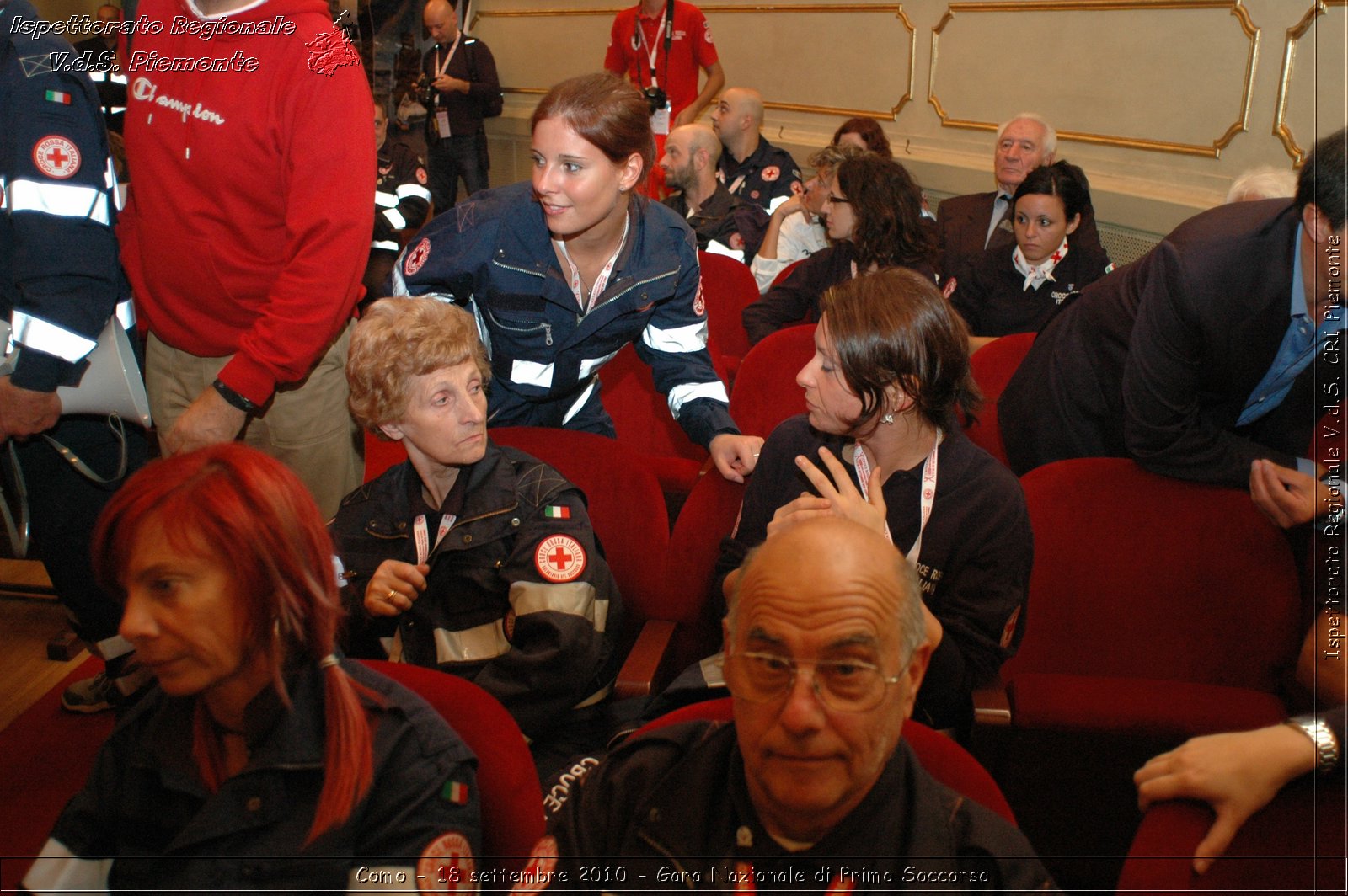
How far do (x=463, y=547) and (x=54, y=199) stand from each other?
111cm

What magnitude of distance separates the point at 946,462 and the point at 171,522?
123cm

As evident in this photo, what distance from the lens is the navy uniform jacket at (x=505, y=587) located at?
165 centimetres

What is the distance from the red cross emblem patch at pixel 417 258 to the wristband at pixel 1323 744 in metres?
1.80

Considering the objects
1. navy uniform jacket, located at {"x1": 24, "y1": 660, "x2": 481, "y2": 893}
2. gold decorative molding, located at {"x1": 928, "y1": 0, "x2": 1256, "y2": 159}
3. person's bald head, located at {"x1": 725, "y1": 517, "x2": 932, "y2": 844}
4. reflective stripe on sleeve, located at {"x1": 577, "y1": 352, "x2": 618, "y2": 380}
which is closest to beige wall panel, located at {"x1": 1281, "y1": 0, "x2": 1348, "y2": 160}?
gold decorative molding, located at {"x1": 928, "y1": 0, "x2": 1256, "y2": 159}

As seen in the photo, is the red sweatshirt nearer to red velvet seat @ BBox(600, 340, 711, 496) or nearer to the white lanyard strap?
red velvet seat @ BBox(600, 340, 711, 496)

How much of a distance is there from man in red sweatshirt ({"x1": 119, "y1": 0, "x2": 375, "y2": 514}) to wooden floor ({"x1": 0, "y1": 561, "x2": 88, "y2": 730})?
0.95m

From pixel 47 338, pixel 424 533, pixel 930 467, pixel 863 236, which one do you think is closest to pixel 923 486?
pixel 930 467

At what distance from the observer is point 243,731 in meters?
1.20

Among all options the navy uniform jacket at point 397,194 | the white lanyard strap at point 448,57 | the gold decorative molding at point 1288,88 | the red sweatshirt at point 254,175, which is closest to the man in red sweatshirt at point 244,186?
the red sweatshirt at point 254,175

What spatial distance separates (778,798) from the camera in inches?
41.6

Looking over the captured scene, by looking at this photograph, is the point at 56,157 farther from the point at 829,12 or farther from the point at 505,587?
the point at 829,12

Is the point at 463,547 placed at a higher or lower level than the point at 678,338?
lower

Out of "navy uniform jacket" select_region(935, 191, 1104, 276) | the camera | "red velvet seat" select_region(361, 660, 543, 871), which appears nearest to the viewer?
"red velvet seat" select_region(361, 660, 543, 871)

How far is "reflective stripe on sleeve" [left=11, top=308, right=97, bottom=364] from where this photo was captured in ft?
6.39
